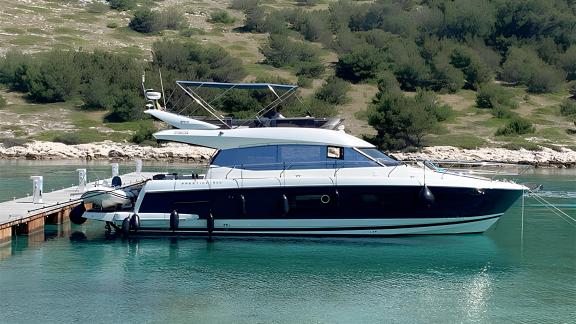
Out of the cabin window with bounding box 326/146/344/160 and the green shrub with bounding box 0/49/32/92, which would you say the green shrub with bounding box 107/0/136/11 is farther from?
the cabin window with bounding box 326/146/344/160

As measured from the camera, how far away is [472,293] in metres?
15.0

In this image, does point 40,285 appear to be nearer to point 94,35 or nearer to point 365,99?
point 365,99

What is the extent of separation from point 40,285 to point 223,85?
758 cm

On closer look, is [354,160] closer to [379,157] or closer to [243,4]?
[379,157]

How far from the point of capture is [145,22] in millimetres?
78625

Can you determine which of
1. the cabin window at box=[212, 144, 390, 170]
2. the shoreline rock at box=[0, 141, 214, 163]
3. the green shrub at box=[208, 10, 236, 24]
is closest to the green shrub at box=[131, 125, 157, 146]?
the shoreline rock at box=[0, 141, 214, 163]

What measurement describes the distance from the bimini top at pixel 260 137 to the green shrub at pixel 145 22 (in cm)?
6041

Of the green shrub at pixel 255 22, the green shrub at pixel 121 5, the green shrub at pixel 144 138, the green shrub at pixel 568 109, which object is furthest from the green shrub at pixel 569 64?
the green shrub at pixel 121 5

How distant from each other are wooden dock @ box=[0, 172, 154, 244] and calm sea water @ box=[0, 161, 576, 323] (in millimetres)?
358

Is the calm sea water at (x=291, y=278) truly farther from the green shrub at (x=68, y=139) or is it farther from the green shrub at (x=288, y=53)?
the green shrub at (x=288, y=53)

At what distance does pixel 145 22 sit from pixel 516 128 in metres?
42.8

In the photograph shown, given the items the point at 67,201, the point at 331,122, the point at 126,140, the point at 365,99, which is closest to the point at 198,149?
→ the point at 126,140

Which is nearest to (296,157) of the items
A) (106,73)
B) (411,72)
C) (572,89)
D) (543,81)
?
(411,72)

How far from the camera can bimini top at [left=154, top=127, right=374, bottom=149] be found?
19562 mm
